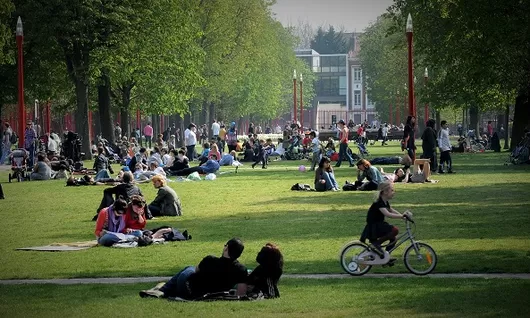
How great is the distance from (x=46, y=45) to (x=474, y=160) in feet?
73.7

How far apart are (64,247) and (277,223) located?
5.99 m

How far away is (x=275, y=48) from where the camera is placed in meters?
138

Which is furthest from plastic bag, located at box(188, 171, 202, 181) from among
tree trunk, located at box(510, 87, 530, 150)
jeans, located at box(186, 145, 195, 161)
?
tree trunk, located at box(510, 87, 530, 150)

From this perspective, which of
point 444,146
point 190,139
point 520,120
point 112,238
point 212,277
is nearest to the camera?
point 212,277

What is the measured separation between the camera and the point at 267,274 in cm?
1599

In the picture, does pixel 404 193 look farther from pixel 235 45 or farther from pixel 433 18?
pixel 235 45

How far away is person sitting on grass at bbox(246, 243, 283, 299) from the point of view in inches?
622

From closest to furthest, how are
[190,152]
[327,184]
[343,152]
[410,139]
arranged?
[327,184], [410,139], [343,152], [190,152]

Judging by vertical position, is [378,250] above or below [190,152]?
above

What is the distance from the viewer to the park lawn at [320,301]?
1473 cm

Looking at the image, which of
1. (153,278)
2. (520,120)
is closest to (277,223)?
(153,278)

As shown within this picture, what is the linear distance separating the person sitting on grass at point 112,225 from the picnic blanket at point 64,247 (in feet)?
0.75

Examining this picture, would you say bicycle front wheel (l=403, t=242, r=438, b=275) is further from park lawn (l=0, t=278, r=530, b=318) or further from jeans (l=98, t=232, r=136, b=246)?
jeans (l=98, t=232, r=136, b=246)

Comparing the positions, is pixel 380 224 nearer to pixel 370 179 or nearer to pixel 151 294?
pixel 151 294
